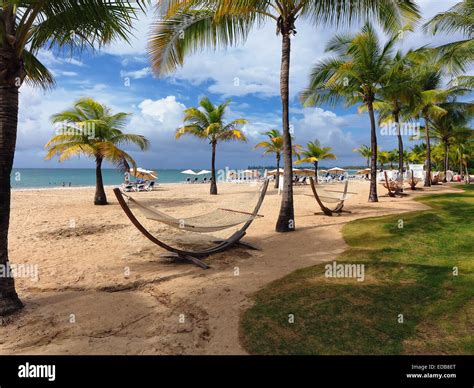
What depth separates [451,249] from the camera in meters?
6.46

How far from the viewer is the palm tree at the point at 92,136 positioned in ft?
42.4

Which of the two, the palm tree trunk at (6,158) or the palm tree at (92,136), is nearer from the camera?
the palm tree trunk at (6,158)

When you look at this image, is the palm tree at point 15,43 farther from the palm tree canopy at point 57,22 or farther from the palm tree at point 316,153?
the palm tree at point 316,153

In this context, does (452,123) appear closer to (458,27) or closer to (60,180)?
(458,27)

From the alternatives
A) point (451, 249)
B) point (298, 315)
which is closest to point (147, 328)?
point (298, 315)

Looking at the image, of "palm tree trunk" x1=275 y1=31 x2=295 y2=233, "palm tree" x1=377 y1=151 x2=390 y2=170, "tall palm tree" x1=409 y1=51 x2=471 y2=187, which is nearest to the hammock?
"palm tree trunk" x1=275 y1=31 x2=295 y2=233

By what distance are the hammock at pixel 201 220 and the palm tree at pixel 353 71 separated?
25.6 ft

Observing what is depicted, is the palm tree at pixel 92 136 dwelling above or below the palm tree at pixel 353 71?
below

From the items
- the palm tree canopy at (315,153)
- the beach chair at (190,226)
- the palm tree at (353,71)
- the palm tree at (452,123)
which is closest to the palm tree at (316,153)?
the palm tree canopy at (315,153)
